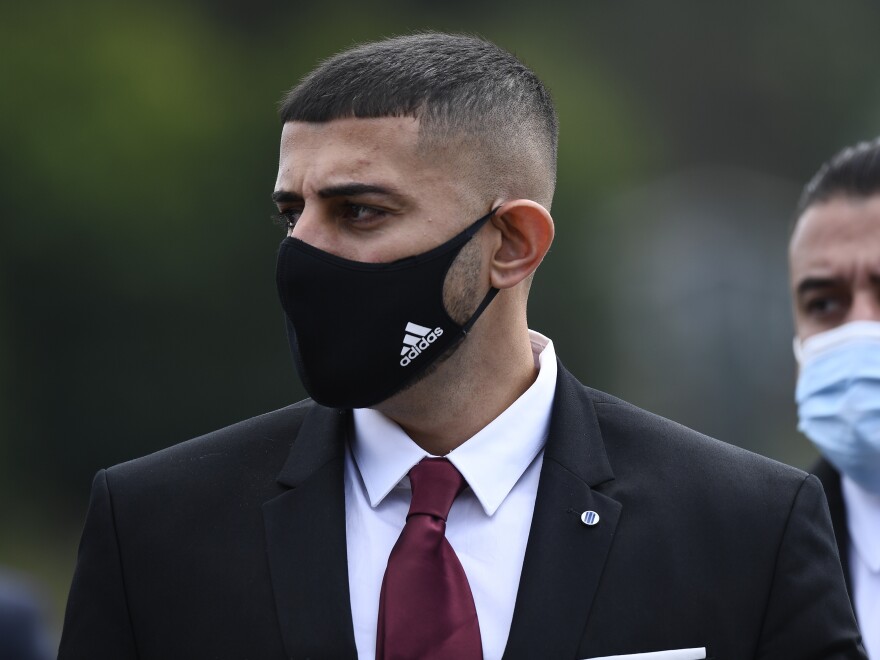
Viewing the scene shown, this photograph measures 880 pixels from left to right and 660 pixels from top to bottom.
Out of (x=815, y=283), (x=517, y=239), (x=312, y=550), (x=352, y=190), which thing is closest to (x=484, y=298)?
(x=517, y=239)

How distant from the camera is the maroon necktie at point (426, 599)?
10.6 feet

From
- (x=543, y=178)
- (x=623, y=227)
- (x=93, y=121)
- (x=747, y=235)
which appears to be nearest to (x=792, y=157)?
(x=747, y=235)

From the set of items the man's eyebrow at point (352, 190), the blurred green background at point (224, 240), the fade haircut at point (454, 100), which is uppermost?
the fade haircut at point (454, 100)

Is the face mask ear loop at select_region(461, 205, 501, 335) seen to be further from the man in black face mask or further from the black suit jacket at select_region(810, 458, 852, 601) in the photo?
the black suit jacket at select_region(810, 458, 852, 601)

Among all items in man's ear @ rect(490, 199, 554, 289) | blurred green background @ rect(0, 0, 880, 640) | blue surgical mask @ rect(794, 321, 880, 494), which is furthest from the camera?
blurred green background @ rect(0, 0, 880, 640)

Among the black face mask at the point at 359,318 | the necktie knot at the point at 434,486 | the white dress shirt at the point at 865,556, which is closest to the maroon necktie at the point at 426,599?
the necktie knot at the point at 434,486

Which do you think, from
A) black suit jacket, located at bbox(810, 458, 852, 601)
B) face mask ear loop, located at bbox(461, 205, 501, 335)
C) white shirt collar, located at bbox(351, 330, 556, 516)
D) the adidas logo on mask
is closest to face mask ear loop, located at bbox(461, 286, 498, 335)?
face mask ear loop, located at bbox(461, 205, 501, 335)

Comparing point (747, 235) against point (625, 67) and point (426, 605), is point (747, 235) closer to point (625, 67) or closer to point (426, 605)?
point (625, 67)

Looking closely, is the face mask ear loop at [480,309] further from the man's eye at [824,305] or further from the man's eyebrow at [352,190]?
the man's eye at [824,305]

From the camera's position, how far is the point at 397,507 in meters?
3.51

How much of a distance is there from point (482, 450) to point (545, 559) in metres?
0.32

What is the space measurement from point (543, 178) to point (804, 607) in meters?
1.21

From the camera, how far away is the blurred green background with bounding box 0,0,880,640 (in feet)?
57.3

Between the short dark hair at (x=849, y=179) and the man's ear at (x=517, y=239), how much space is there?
174 cm
